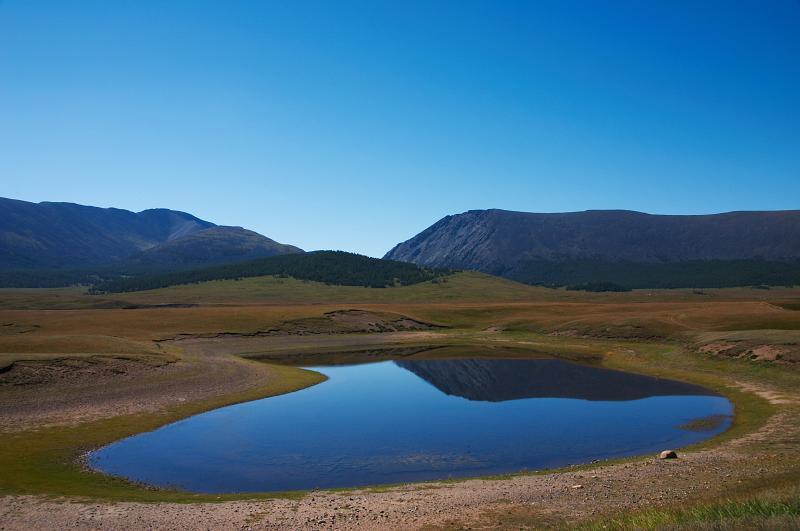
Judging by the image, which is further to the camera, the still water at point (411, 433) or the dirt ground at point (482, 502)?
the still water at point (411, 433)

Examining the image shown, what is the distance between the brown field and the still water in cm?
251

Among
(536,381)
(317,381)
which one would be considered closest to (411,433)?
(317,381)

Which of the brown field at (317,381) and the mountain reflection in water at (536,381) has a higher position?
the brown field at (317,381)

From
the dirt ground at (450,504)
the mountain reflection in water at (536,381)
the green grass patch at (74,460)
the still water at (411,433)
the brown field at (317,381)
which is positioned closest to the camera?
the dirt ground at (450,504)

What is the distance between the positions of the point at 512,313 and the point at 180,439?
95878 mm

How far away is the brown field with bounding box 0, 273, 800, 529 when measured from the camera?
857 inches

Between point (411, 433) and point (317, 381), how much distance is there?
24.5m

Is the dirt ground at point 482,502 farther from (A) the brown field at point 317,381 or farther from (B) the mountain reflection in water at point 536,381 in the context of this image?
(B) the mountain reflection in water at point 536,381

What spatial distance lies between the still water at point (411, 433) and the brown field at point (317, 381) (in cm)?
251

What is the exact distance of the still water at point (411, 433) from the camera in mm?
29922

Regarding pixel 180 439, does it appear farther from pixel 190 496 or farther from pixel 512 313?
pixel 512 313

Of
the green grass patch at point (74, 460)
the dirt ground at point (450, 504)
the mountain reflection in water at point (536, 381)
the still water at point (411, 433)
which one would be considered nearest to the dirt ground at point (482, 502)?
the dirt ground at point (450, 504)

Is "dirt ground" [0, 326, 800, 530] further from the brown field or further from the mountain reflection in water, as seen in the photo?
the mountain reflection in water

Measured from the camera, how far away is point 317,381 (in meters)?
60.9
